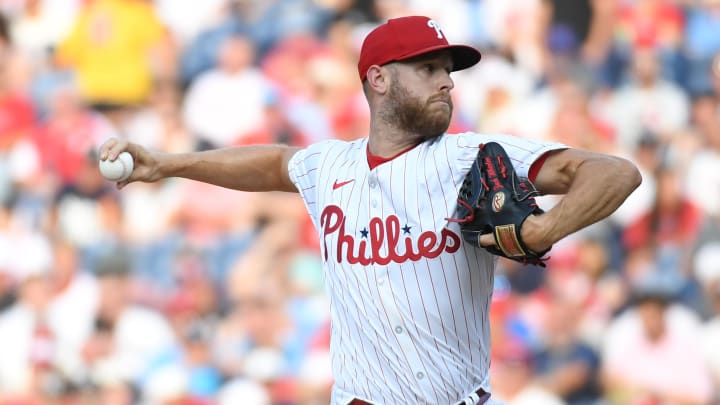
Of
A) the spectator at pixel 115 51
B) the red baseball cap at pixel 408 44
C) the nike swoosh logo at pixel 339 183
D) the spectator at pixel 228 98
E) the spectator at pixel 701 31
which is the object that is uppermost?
the spectator at pixel 115 51

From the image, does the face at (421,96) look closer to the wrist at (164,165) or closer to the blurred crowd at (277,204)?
the wrist at (164,165)

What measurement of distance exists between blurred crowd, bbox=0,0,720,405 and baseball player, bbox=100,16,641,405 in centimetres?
403

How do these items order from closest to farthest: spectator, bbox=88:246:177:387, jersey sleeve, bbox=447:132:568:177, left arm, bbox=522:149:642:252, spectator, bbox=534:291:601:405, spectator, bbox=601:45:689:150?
1. left arm, bbox=522:149:642:252
2. jersey sleeve, bbox=447:132:568:177
3. spectator, bbox=534:291:601:405
4. spectator, bbox=88:246:177:387
5. spectator, bbox=601:45:689:150

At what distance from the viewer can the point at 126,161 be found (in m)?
3.85

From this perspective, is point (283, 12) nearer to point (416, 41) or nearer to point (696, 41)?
point (696, 41)

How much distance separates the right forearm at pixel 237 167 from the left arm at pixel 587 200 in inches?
48.6

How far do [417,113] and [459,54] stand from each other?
0.28m

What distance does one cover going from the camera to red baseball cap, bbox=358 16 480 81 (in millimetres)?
3674

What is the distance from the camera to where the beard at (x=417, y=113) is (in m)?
3.66

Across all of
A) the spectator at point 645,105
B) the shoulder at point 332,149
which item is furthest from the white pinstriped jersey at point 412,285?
the spectator at point 645,105

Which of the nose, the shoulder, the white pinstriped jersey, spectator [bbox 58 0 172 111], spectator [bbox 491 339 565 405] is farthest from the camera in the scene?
spectator [bbox 58 0 172 111]

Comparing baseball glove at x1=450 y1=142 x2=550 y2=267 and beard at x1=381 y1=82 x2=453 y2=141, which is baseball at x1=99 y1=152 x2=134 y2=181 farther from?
baseball glove at x1=450 y1=142 x2=550 y2=267

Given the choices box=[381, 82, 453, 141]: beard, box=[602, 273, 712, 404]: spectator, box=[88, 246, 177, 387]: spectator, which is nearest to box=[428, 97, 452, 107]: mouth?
box=[381, 82, 453, 141]: beard

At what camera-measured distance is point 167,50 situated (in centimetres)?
852
